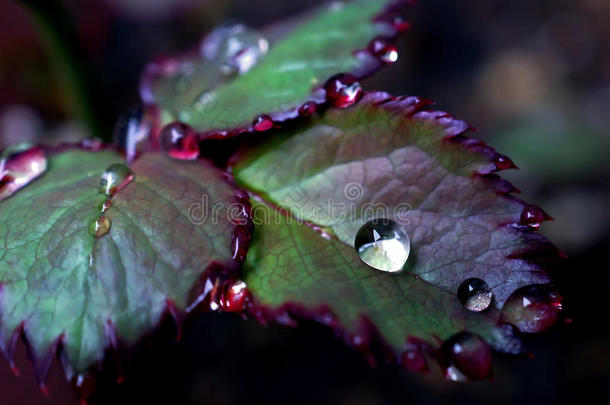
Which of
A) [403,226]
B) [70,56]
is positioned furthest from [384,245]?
[70,56]

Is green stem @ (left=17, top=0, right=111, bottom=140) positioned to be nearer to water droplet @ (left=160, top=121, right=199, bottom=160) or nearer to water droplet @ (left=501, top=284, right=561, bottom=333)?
water droplet @ (left=160, top=121, right=199, bottom=160)

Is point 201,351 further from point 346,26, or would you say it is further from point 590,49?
point 590,49

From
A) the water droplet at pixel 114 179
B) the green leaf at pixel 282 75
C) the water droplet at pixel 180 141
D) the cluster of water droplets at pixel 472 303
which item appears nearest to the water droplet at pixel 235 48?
the green leaf at pixel 282 75

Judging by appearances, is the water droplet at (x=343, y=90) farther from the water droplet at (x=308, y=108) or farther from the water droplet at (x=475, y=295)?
the water droplet at (x=475, y=295)

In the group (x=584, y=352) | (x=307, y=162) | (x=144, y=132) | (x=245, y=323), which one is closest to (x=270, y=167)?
(x=307, y=162)

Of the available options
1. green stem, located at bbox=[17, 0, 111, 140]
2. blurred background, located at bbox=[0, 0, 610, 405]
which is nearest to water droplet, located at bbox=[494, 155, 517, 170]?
blurred background, located at bbox=[0, 0, 610, 405]

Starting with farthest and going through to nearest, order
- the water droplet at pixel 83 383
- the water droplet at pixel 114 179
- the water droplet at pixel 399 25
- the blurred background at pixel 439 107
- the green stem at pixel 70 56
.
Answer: the blurred background at pixel 439 107
the green stem at pixel 70 56
the water droplet at pixel 399 25
the water droplet at pixel 114 179
the water droplet at pixel 83 383
